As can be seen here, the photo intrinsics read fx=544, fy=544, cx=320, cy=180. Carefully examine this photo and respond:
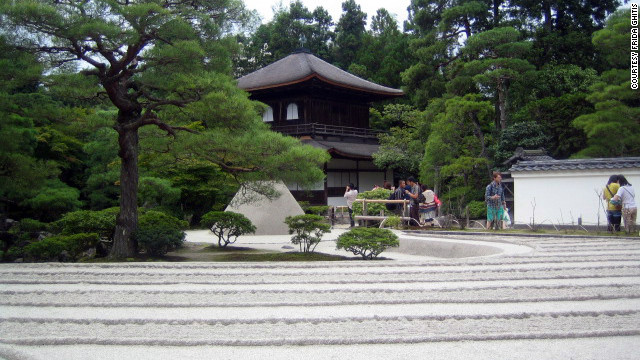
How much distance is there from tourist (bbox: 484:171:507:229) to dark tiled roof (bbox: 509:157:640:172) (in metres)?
2.88

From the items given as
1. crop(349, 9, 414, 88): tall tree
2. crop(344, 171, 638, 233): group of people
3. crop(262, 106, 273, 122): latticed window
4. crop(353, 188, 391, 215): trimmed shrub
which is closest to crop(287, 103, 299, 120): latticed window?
crop(262, 106, 273, 122): latticed window

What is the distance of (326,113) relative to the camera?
82.1 ft

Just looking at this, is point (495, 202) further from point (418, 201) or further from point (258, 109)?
point (258, 109)

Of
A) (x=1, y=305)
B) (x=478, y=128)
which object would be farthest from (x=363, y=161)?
(x=1, y=305)

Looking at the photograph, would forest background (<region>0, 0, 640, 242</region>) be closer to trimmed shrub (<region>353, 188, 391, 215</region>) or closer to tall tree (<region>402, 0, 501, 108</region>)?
tall tree (<region>402, 0, 501, 108</region>)

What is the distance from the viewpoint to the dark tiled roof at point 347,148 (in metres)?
22.3

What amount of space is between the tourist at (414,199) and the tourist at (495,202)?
1.61 metres

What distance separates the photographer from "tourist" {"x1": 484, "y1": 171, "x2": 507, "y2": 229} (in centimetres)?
1122

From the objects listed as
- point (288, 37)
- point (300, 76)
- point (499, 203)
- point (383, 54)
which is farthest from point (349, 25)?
point (499, 203)

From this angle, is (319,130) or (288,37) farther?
(288,37)

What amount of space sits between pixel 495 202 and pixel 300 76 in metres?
13.3

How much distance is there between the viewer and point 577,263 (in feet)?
22.3

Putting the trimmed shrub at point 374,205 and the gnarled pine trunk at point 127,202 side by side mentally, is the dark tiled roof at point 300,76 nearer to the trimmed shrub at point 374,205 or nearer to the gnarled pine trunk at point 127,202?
the trimmed shrub at point 374,205

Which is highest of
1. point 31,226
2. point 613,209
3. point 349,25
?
point 349,25
